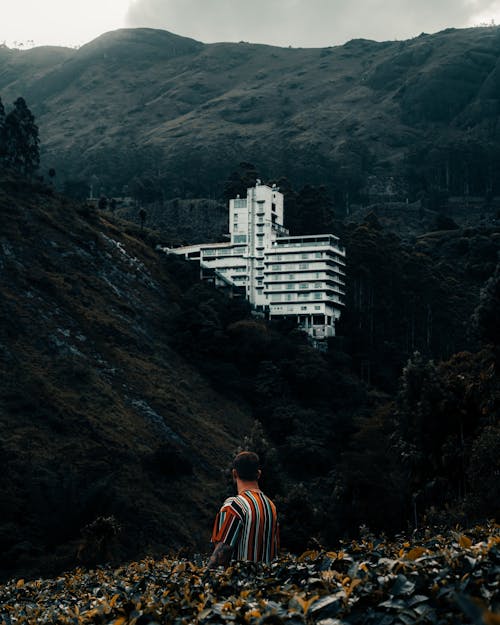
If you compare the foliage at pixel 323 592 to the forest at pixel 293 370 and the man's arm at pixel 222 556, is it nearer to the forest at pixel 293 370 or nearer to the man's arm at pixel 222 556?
the man's arm at pixel 222 556

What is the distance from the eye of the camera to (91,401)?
282 feet

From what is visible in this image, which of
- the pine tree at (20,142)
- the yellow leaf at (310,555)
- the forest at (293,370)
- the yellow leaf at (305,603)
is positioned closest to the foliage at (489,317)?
the forest at (293,370)

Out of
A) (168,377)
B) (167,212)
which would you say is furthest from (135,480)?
(167,212)

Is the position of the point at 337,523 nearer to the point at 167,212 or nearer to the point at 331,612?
the point at 331,612

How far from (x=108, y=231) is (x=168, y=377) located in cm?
3624

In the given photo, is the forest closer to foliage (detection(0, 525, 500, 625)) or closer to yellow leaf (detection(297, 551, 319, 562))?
yellow leaf (detection(297, 551, 319, 562))

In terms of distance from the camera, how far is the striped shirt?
11.3 metres

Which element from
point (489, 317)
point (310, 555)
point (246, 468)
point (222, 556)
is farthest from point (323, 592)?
point (489, 317)

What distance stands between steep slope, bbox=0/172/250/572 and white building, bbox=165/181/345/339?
11866 mm

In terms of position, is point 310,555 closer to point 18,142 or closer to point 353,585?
point 353,585

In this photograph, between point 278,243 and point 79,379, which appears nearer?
point 79,379

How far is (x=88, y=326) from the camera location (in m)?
100

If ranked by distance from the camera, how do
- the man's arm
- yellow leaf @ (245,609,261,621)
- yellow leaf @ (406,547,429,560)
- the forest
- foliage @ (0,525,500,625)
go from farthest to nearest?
1. the forest
2. the man's arm
3. yellow leaf @ (406,547,429,560)
4. yellow leaf @ (245,609,261,621)
5. foliage @ (0,525,500,625)

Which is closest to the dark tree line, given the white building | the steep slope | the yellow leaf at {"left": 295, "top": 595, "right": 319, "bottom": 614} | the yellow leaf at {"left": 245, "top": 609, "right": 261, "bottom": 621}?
the steep slope
